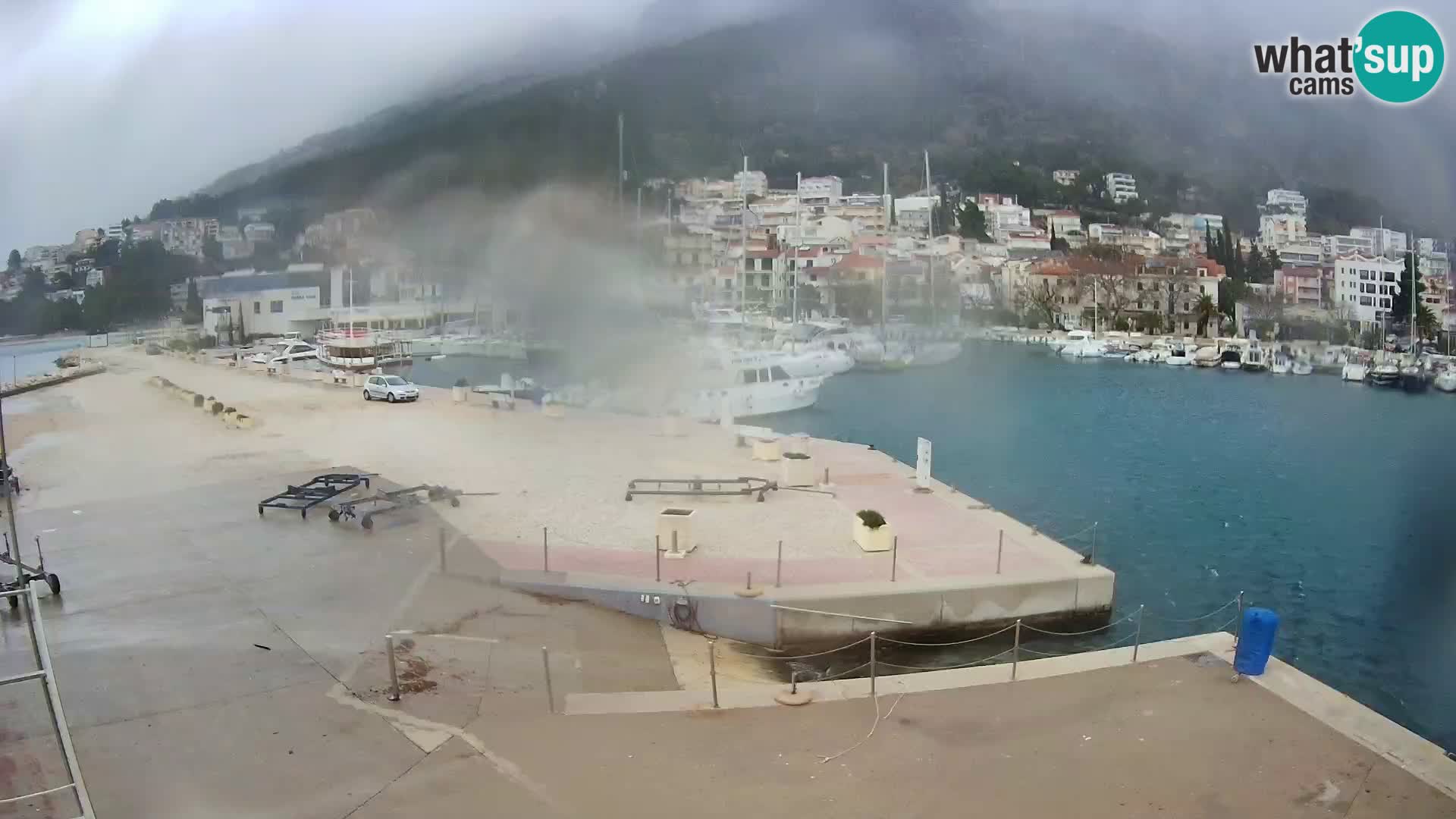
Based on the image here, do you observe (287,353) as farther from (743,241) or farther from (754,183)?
(754,183)

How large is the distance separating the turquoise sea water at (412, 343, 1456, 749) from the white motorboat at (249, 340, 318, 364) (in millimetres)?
15889

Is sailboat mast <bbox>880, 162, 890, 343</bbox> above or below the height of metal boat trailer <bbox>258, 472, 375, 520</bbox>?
above

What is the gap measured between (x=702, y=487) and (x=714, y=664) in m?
4.66

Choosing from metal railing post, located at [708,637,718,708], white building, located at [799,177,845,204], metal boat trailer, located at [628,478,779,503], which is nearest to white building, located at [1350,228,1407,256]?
metal boat trailer, located at [628,478,779,503]

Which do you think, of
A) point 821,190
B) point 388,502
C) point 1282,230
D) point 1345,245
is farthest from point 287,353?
point 1345,245

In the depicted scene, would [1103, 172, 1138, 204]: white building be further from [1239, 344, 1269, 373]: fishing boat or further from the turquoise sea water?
[1239, 344, 1269, 373]: fishing boat

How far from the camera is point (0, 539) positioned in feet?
22.2

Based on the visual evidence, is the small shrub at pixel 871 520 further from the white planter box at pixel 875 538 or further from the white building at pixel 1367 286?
the white building at pixel 1367 286

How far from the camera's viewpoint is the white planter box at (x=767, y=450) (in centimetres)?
1046

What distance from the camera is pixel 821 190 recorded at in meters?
33.4

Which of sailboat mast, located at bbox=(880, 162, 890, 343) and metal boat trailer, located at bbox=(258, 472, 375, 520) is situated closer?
metal boat trailer, located at bbox=(258, 472, 375, 520)

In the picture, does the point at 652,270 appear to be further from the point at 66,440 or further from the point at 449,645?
the point at 449,645

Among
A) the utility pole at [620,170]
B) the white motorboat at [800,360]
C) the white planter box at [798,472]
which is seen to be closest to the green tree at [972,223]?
the white motorboat at [800,360]

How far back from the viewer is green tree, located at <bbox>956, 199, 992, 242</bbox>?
33062mm
